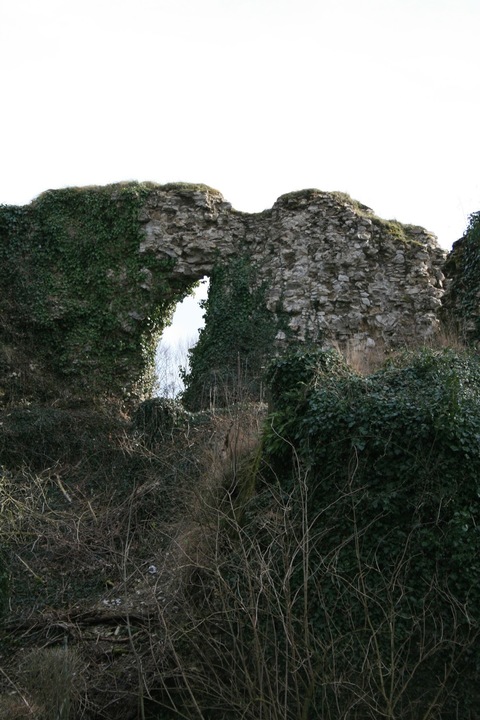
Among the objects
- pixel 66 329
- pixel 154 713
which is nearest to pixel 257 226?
pixel 66 329

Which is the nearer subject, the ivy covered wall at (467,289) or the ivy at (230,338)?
the ivy covered wall at (467,289)

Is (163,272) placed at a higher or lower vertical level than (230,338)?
higher

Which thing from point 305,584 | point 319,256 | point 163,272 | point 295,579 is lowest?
point 295,579

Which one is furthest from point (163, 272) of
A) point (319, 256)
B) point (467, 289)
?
point (467, 289)

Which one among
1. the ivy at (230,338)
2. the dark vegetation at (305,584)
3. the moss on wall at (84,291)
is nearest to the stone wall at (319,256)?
the ivy at (230,338)

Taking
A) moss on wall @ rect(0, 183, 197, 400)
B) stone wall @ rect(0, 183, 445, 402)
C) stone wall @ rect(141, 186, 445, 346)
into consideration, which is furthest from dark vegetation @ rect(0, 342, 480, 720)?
moss on wall @ rect(0, 183, 197, 400)

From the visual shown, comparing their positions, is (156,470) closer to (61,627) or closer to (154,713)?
(61,627)

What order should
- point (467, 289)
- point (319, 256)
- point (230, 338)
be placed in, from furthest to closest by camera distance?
1. point (319, 256)
2. point (230, 338)
3. point (467, 289)

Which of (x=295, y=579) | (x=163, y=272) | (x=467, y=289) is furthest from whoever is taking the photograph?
(x=163, y=272)

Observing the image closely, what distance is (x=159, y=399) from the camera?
56.3 ft

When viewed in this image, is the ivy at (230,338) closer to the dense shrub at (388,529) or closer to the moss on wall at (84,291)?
the moss on wall at (84,291)

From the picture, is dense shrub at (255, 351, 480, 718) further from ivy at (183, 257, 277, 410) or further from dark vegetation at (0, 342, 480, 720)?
ivy at (183, 257, 277, 410)

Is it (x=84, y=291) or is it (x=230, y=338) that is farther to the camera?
(x=84, y=291)

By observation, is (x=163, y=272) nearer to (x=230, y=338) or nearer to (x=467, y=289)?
(x=230, y=338)
